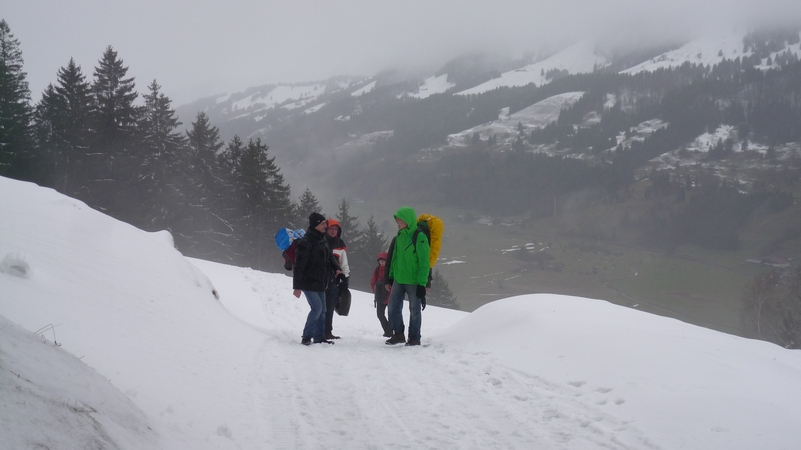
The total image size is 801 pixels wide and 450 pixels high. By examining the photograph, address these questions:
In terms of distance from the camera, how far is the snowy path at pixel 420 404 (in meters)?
4.59

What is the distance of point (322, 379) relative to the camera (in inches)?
254

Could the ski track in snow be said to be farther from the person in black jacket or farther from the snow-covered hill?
the person in black jacket

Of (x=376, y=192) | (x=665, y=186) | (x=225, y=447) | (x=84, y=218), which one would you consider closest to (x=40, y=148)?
(x=84, y=218)

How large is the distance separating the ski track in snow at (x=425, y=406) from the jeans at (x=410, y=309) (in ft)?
3.97

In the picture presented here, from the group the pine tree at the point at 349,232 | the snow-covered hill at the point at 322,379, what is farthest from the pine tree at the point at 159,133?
the snow-covered hill at the point at 322,379

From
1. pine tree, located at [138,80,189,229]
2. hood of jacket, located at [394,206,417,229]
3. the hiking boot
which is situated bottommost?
the hiking boot

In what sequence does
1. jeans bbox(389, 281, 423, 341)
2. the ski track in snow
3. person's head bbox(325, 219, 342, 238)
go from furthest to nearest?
person's head bbox(325, 219, 342, 238)
jeans bbox(389, 281, 423, 341)
the ski track in snow

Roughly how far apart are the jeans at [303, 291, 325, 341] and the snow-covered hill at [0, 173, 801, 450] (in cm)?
44

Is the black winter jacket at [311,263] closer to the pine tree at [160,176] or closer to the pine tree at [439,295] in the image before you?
the pine tree at [160,176]

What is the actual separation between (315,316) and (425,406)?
4034 millimetres

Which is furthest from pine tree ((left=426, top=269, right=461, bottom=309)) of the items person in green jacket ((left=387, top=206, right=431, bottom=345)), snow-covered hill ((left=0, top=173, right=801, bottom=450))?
snow-covered hill ((left=0, top=173, right=801, bottom=450))

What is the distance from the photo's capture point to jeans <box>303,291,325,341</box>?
901 cm

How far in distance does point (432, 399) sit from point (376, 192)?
185 metres

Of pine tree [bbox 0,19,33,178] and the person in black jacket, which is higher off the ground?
pine tree [bbox 0,19,33,178]
